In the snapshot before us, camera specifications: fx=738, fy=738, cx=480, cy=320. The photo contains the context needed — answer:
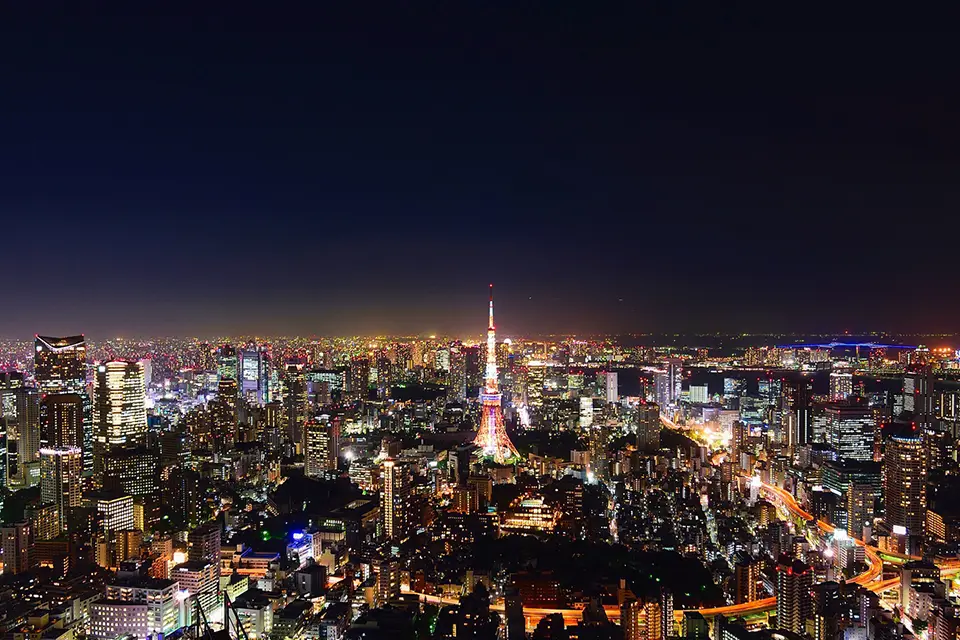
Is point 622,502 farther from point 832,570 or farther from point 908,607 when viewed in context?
point 908,607

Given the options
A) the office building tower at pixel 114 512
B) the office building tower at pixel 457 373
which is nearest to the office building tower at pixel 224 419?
the office building tower at pixel 114 512

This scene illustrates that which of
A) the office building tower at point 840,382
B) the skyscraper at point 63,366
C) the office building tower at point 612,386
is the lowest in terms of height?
the office building tower at point 612,386

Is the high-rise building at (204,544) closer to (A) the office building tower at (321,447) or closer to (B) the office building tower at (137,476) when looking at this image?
(B) the office building tower at (137,476)

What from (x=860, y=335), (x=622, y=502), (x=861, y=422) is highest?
(x=860, y=335)

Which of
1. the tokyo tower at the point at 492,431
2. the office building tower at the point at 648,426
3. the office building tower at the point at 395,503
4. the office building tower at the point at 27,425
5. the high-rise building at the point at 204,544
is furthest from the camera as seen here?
the office building tower at the point at 648,426

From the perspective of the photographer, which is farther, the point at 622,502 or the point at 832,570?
the point at 622,502

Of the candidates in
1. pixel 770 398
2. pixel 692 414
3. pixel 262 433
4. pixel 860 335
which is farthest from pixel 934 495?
pixel 262 433

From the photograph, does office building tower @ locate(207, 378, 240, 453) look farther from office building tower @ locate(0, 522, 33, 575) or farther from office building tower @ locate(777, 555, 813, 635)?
office building tower @ locate(777, 555, 813, 635)
